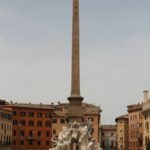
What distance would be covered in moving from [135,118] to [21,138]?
90.3 feet

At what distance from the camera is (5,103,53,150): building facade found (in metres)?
99.2

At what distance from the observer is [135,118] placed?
357ft

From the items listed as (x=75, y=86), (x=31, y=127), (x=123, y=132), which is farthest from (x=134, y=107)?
(x=75, y=86)

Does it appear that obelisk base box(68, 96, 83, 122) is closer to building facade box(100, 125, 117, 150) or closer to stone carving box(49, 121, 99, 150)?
stone carving box(49, 121, 99, 150)

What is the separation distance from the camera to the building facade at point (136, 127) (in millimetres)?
101188

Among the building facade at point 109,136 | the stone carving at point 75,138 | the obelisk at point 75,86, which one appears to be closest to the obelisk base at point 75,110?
the obelisk at point 75,86

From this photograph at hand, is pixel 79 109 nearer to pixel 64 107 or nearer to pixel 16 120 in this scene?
pixel 16 120

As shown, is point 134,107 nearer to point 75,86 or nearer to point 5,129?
point 5,129

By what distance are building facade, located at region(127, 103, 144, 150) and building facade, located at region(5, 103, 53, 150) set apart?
19469mm

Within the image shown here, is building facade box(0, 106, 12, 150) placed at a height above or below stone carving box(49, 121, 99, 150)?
above

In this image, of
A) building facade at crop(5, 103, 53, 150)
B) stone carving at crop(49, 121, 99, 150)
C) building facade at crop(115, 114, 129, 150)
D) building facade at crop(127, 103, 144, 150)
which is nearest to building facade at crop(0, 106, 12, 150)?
building facade at crop(5, 103, 53, 150)

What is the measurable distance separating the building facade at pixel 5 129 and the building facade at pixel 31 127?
7.71 feet

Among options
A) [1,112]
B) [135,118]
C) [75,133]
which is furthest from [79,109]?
[135,118]

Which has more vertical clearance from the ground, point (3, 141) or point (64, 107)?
point (64, 107)
